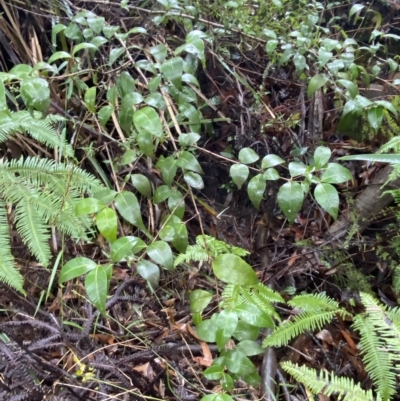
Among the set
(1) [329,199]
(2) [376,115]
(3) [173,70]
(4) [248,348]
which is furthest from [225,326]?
(2) [376,115]

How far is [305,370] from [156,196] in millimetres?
622

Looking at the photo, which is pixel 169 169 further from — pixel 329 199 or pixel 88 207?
pixel 329 199

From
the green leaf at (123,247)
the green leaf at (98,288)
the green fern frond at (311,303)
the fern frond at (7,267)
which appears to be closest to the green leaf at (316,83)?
the green fern frond at (311,303)

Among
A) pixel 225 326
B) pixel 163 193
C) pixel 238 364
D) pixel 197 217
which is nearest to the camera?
pixel 225 326

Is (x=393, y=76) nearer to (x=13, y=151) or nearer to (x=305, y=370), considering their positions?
(x=305, y=370)

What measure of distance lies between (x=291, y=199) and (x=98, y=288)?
53 centimetres

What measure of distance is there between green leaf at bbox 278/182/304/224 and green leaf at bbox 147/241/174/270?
0.33m

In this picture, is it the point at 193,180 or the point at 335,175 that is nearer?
the point at 335,175

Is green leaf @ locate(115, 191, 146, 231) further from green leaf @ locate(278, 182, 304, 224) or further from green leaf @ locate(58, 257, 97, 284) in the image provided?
green leaf @ locate(278, 182, 304, 224)

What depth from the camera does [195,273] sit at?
4.66ft

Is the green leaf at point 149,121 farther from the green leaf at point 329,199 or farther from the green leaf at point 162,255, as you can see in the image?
the green leaf at point 329,199

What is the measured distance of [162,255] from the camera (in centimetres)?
96

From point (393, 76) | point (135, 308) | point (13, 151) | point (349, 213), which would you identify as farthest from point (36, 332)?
point (393, 76)

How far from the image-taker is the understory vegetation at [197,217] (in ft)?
3.40
